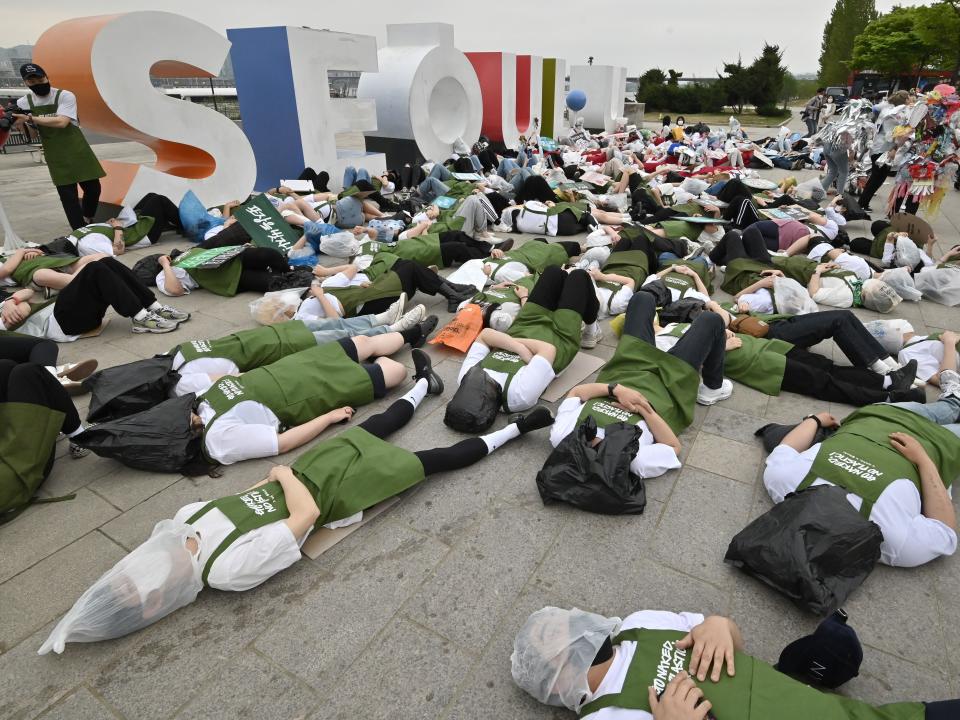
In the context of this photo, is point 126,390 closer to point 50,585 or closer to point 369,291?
point 50,585

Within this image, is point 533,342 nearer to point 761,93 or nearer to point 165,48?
point 165,48

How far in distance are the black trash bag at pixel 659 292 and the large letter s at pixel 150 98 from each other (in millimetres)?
7643

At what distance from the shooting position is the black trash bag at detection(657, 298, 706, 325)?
16.5ft

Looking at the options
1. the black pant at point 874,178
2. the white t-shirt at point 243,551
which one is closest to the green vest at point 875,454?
the white t-shirt at point 243,551

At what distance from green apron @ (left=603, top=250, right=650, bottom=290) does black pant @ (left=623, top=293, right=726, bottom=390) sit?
182 centimetres

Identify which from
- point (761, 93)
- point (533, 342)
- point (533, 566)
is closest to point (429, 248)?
point (533, 342)

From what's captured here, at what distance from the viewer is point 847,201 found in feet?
31.0

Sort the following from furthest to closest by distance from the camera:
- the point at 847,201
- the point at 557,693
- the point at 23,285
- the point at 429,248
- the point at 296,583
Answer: the point at 847,201 → the point at 429,248 → the point at 23,285 → the point at 296,583 → the point at 557,693

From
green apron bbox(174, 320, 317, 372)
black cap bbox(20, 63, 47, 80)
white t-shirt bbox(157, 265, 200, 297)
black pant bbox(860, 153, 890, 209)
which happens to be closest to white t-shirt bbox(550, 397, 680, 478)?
green apron bbox(174, 320, 317, 372)

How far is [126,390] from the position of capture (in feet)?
11.5

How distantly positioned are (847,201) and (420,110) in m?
8.83

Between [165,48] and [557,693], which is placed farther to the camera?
[165,48]

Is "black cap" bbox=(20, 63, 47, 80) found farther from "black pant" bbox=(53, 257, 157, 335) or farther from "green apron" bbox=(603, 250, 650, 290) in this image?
"green apron" bbox=(603, 250, 650, 290)

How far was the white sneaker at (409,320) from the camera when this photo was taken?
505 cm
